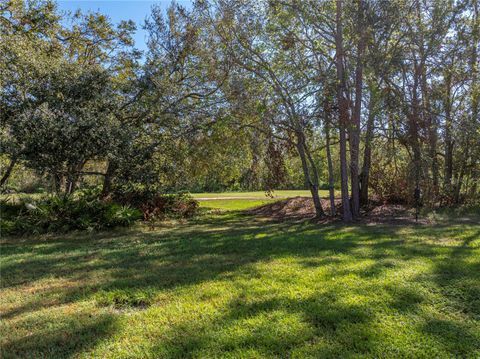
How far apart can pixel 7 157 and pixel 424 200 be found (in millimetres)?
11124

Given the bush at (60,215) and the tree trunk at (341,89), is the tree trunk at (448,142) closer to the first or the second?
the tree trunk at (341,89)

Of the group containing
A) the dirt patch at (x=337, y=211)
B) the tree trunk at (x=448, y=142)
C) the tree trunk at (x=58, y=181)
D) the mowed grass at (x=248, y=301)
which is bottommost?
the mowed grass at (x=248, y=301)

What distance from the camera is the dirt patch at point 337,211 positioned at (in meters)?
9.74

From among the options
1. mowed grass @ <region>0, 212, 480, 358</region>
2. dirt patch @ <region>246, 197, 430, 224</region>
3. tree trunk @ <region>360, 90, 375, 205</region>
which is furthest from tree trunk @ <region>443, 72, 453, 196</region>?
mowed grass @ <region>0, 212, 480, 358</region>

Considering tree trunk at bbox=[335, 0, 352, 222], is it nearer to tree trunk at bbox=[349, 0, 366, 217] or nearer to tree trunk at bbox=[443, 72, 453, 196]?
tree trunk at bbox=[349, 0, 366, 217]

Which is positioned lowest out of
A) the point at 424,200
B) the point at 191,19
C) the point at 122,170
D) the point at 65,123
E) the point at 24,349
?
the point at 24,349

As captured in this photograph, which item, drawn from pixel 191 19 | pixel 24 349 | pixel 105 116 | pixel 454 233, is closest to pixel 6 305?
pixel 24 349

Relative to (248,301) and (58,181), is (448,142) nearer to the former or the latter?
(248,301)

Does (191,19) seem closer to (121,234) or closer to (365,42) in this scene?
(365,42)

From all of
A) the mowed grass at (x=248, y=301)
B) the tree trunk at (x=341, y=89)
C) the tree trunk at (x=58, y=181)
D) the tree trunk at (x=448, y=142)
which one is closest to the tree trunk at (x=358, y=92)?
the tree trunk at (x=341, y=89)

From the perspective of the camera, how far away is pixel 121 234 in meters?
8.70

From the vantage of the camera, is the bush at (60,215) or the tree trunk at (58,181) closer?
the bush at (60,215)

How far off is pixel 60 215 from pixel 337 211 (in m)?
8.23

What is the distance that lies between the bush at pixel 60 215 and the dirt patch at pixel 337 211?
5.33m
